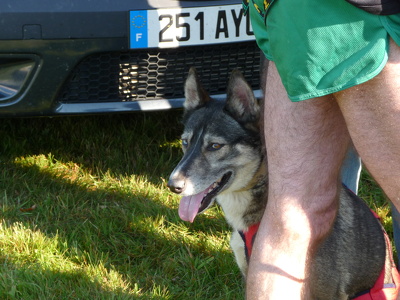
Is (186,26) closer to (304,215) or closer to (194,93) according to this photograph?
(194,93)

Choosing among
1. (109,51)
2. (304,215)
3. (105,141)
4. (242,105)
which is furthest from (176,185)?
(105,141)

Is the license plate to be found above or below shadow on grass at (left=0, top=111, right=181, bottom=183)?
above

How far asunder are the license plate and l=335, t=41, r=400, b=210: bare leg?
72.8 inches

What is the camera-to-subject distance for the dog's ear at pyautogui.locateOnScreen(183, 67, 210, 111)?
331cm

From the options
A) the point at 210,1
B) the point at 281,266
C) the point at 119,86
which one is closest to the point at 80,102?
the point at 119,86

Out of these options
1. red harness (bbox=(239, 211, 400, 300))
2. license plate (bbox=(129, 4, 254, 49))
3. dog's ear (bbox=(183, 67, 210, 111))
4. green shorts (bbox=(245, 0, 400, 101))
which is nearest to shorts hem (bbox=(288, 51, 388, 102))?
green shorts (bbox=(245, 0, 400, 101))

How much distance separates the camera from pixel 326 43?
5.35 feet

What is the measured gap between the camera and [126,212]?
366 cm

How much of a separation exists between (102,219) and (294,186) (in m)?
1.90

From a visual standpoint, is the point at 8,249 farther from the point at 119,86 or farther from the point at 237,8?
the point at 237,8

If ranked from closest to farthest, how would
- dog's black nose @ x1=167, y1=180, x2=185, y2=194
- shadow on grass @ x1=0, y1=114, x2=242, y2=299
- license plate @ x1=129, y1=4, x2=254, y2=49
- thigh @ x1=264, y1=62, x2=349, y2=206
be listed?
thigh @ x1=264, y1=62, x2=349, y2=206 < dog's black nose @ x1=167, y1=180, x2=185, y2=194 < shadow on grass @ x1=0, y1=114, x2=242, y2=299 < license plate @ x1=129, y1=4, x2=254, y2=49

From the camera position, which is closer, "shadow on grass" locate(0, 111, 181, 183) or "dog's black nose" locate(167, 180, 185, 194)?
"dog's black nose" locate(167, 180, 185, 194)

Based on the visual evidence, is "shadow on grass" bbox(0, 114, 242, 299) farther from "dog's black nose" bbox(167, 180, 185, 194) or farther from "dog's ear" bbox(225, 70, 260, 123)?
"dog's ear" bbox(225, 70, 260, 123)

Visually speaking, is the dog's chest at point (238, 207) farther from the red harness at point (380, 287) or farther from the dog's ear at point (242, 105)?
the dog's ear at point (242, 105)
